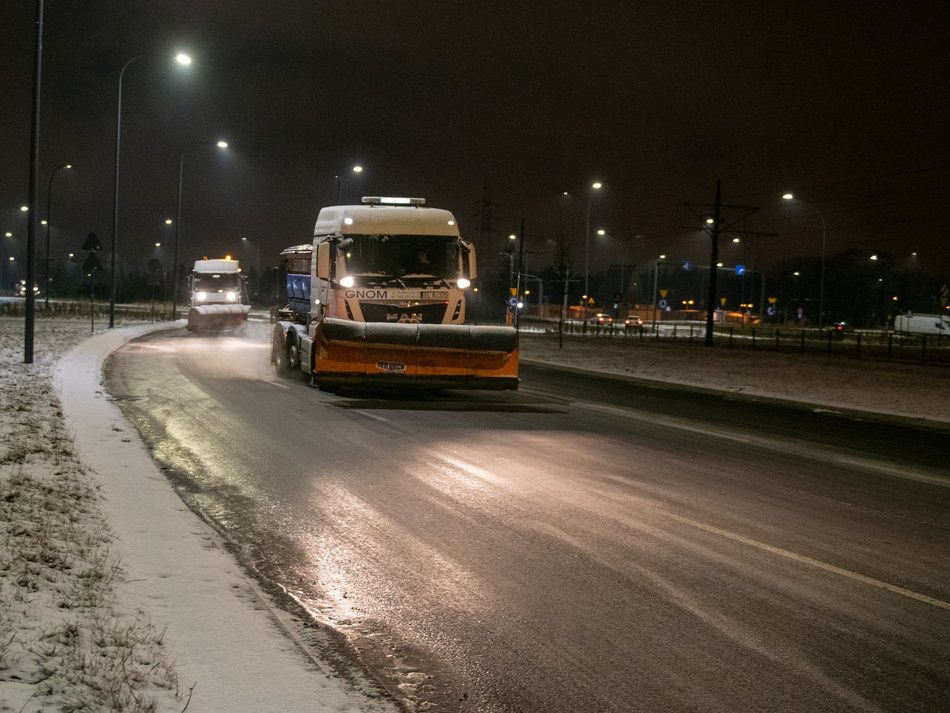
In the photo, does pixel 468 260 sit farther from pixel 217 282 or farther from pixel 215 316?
pixel 217 282

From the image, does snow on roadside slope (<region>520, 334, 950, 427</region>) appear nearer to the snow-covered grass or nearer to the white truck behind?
the white truck behind

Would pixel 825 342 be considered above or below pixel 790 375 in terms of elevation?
above

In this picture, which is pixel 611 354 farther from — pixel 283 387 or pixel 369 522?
pixel 369 522

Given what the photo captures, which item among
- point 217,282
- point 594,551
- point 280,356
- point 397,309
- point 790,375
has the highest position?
point 217,282

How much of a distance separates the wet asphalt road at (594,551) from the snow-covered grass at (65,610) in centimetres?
111

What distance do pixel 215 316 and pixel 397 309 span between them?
30.4m

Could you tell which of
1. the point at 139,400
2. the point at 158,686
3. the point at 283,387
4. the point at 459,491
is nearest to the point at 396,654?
the point at 158,686

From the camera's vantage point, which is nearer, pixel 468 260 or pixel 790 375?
pixel 468 260

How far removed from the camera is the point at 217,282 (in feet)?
166

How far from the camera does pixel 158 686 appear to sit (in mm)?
4570

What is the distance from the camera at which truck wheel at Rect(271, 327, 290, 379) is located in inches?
898

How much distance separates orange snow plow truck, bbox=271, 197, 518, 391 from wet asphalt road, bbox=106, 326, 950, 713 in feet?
6.65

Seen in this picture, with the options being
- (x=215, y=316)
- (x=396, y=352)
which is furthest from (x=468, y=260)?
(x=215, y=316)

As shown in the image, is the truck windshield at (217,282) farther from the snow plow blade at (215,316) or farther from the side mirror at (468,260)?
the side mirror at (468,260)
